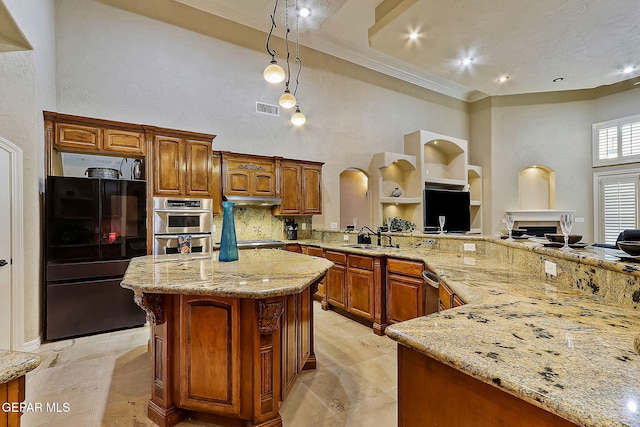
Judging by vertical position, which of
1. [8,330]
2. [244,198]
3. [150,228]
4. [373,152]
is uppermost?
[373,152]

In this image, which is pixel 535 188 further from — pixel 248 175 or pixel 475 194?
pixel 248 175

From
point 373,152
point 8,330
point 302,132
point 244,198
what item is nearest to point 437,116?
point 373,152

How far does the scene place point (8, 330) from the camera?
2.73 m

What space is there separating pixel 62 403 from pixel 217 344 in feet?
4.48

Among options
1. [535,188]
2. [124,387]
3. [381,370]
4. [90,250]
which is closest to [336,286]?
[381,370]

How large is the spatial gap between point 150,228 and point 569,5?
5.73 m

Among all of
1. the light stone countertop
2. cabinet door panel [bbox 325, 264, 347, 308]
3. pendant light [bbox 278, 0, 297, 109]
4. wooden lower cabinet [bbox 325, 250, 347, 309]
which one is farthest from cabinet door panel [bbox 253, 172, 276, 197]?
the light stone countertop

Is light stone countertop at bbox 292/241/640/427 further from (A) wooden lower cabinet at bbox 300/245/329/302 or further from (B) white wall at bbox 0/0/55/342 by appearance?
(B) white wall at bbox 0/0/55/342

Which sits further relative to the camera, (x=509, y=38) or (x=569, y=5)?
(x=509, y=38)

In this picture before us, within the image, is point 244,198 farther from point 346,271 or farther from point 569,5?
point 569,5

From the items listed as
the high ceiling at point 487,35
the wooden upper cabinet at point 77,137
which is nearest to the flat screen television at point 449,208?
the high ceiling at point 487,35

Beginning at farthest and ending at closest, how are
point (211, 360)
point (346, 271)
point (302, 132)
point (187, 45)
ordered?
point (302, 132)
point (187, 45)
point (346, 271)
point (211, 360)

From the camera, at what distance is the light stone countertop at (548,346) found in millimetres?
625

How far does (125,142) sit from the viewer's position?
12.0 ft
